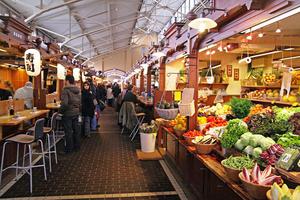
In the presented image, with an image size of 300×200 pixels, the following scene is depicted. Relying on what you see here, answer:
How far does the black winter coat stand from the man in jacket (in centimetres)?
139

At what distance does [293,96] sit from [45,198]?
17.1 feet

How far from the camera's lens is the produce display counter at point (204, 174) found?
272 cm

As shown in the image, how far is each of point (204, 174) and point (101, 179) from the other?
6.40 ft

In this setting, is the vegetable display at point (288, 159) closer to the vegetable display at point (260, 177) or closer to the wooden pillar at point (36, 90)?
the vegetable display at point (260, 177)

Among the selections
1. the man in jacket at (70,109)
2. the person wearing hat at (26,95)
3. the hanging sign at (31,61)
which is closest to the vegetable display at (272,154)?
the man in jacket at (70,109)

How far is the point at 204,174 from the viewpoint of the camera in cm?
355

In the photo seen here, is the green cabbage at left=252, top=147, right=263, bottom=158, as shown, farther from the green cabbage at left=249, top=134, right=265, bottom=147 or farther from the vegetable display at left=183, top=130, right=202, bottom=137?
the vegetable display at left=183, top=130, right=202, bottom=137

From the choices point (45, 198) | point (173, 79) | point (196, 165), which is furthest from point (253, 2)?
point (173, 79)

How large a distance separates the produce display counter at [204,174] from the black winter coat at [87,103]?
3.49 m

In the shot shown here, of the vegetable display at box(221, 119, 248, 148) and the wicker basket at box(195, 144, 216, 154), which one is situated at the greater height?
the vegetable display at box(221, 119, 248, 148)

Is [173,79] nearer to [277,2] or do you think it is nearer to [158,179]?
[158,179]

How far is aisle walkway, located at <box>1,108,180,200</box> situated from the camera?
4105 mm

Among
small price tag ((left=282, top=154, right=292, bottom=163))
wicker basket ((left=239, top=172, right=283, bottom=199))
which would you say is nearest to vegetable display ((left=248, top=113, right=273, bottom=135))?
small price tag ((left=282, top=154, right=292, bottom=163))

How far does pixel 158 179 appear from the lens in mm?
4762
